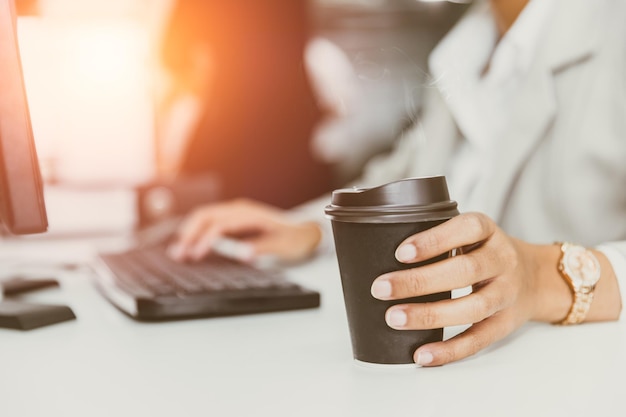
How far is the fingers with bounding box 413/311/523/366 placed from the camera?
55 centimetres

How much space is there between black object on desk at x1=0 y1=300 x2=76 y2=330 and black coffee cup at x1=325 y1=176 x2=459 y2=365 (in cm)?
36

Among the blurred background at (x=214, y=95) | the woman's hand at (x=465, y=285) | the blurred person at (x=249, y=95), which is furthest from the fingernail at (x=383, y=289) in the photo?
the blurred person at (x=249, y=95)

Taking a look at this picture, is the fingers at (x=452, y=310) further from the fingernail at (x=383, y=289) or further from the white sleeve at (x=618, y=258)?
the white sleeve at (x=618, y=258)

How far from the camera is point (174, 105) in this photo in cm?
243

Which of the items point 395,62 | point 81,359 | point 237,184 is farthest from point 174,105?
point 81,359

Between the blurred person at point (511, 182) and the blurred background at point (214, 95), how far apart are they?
0.61m

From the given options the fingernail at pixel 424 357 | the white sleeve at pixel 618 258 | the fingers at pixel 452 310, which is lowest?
the fingernail at pixel 424 357

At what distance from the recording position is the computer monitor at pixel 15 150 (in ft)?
1.94

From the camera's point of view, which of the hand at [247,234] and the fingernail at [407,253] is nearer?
the fingernail at [407,253]

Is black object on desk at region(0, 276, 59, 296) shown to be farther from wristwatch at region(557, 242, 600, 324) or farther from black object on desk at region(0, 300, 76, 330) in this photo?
wristwatch at region(557, 242, 600, 324)

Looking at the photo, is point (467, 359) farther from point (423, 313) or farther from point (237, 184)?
point (237, 184)

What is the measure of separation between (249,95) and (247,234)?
5.36 ft

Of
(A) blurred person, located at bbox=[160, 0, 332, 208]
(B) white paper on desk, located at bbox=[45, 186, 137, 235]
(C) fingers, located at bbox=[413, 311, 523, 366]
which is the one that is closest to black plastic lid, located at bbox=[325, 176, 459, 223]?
(C) fingers, located at bbox=[413, 311, 523, 366]

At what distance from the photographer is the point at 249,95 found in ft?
9.20
